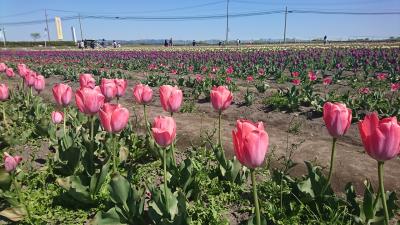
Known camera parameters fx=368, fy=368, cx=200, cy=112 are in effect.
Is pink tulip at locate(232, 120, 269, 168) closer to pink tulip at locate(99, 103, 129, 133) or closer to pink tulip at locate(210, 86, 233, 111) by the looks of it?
pink tulip at locate(99, 103, 129, 133)

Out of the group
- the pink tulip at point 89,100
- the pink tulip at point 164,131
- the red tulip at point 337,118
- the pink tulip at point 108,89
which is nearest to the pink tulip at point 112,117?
the pink tulip at point 89,100

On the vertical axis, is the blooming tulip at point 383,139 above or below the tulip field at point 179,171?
above

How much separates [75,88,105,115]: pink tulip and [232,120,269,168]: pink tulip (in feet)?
5.73

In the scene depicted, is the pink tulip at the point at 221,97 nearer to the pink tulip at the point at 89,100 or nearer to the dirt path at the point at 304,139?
the dirt path at the point at 304,139

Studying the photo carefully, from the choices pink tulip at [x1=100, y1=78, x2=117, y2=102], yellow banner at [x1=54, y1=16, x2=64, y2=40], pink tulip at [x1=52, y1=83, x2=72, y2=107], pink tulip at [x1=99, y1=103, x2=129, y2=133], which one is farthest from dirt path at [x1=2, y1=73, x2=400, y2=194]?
yellow banner at [x1=54, y1=16, x2=64, y2=40]

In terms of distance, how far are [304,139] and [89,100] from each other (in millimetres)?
3427

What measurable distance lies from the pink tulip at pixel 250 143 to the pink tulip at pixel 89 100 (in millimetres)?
1746

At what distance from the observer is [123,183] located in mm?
2885

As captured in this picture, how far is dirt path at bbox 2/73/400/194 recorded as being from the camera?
4570mm

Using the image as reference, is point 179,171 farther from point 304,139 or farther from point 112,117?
point 304,139

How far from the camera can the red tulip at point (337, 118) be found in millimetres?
2428

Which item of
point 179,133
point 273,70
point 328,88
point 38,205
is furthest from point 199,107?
point 273,70

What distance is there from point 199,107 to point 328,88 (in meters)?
4.88

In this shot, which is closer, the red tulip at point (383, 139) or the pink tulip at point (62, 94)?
the red tulip at point (383, 139)
